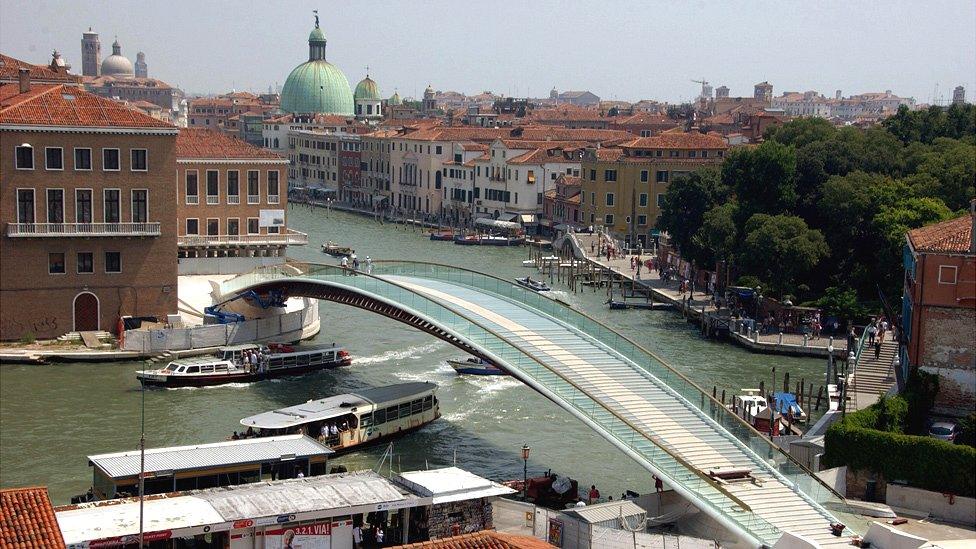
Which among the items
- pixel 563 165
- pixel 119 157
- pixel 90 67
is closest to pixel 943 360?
pixel 119 157

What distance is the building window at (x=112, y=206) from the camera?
31.3 meters

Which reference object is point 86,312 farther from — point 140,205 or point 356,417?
point 356,417

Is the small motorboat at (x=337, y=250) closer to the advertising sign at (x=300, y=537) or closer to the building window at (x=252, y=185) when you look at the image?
the building window at (x=252, y=185)

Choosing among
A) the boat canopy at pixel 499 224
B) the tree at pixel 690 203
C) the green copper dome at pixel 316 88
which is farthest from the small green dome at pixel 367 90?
the tree at pixel 690 203

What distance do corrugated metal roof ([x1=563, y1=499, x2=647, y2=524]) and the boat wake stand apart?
1325cm

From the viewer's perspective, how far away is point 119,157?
31.3m

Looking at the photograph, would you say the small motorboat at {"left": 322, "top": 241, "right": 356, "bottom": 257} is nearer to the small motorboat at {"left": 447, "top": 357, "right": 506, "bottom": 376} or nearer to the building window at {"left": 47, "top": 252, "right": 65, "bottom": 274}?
the building window at {"left": 47, "top": 252, "right": 65, "bottom": 274}

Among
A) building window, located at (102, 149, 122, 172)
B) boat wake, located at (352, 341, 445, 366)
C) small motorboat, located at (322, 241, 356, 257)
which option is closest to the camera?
boat wake, located at (352, 341, 445, 366)

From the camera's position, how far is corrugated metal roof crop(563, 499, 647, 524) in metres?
16.1

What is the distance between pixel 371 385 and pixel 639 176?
94.6 ft

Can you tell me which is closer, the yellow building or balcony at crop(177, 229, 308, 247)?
balcony at crop(177, 229, 308, 247)

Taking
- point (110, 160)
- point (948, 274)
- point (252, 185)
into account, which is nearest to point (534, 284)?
point (252, 185)

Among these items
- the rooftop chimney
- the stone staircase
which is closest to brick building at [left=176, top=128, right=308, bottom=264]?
the rooftop chimney

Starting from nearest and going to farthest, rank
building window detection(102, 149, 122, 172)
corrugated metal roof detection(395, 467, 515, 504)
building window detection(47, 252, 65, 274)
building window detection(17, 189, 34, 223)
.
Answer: corrugated metal roof detection(395, 467, 515, 504) < building window detection(17, 189, 34, 223) < building window detection(47, 252, 65, 274) < building window detection(102, 149, 122, 172)
